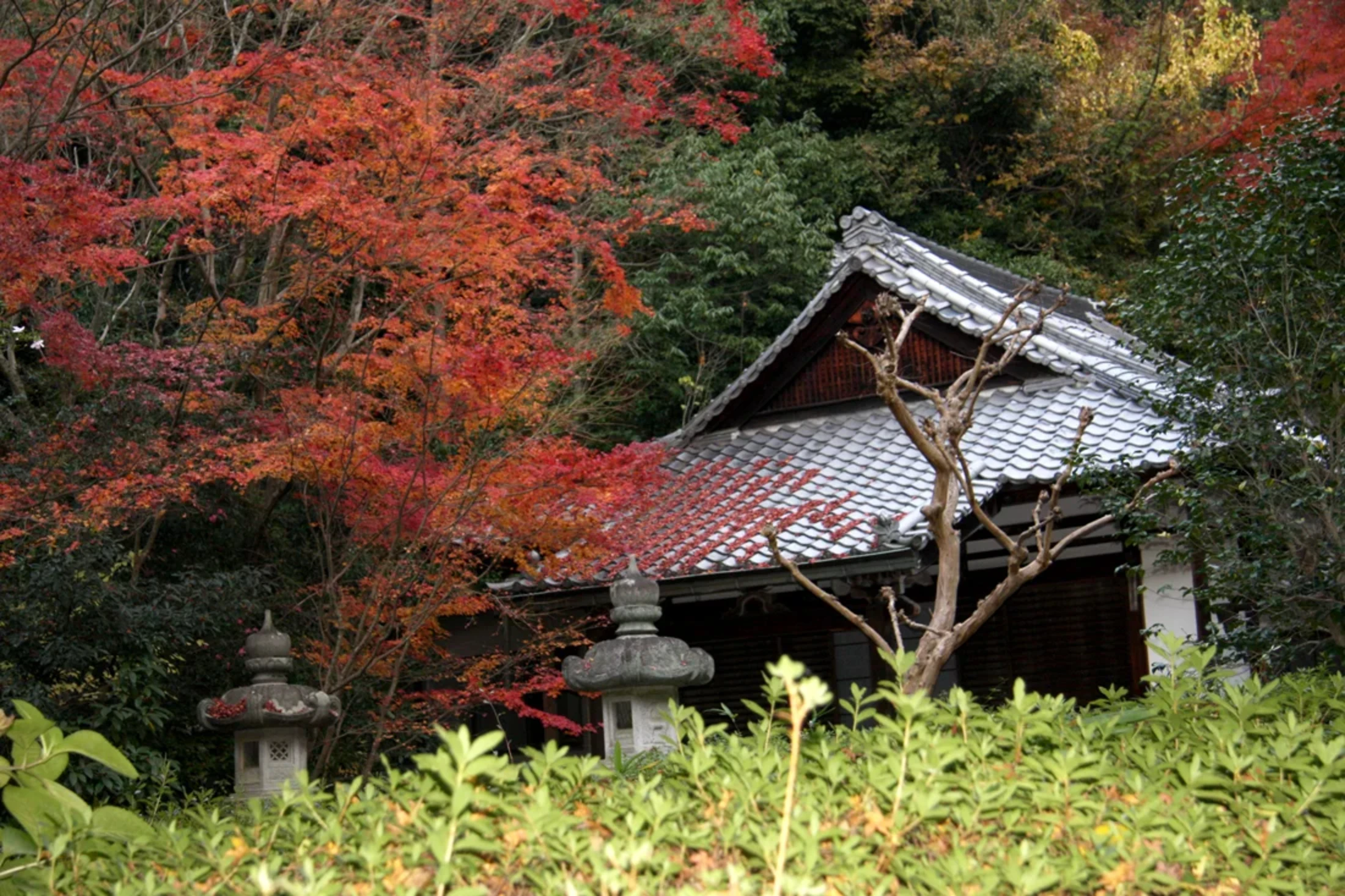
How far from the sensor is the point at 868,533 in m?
11.7

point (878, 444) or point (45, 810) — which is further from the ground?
point (878, 444)

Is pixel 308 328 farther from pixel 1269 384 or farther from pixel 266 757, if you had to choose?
pixel 1269 384

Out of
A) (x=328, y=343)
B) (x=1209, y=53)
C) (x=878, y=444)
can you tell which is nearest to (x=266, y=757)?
(x=328, y=343)

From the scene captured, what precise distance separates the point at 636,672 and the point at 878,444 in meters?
6.32

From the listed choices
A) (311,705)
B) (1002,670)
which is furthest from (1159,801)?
(1002,670)

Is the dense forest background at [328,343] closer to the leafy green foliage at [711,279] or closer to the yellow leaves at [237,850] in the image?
the leafy green foliage at [711,279]

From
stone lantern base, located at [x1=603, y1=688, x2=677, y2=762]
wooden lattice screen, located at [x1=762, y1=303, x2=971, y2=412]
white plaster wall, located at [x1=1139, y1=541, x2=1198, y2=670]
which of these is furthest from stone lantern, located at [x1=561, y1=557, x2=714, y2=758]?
wooden lattice screen, located at [x1=762, y1=303, x2=971, y2=412]

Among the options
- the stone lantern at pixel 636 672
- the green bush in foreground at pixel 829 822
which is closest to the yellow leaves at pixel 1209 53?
the stone lantern at pixel 636 672

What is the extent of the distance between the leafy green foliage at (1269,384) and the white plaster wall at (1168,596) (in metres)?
2.39

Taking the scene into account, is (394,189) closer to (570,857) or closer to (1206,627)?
(1206,627)

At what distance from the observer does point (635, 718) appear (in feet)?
27.7

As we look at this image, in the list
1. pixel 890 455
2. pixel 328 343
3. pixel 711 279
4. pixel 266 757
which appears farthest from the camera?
pixel 711 279

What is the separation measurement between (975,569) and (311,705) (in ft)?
22.9

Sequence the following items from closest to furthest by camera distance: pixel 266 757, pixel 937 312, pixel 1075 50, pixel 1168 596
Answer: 1. pixel 266 757
2. pixel 1168 596
3. pixel 937 312
4. pixel 1075 50
